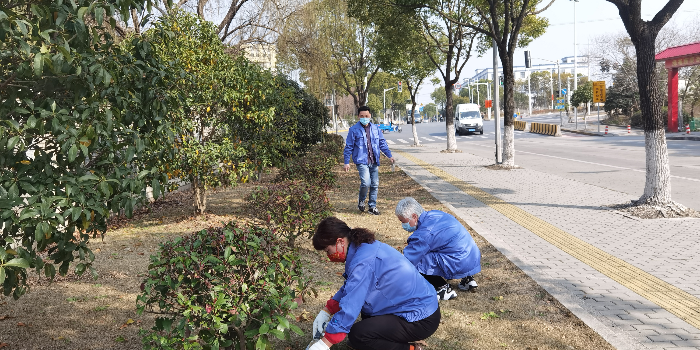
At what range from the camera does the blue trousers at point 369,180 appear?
9.78 m

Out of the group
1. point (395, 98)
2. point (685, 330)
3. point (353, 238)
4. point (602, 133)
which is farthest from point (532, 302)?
point (395, 98)

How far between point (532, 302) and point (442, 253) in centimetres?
91

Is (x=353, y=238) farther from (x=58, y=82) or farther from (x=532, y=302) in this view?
(x=532, y=302)

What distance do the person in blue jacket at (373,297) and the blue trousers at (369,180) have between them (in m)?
5.88

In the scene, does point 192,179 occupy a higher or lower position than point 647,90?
lower

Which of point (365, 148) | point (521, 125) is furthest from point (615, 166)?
point (521, 125)

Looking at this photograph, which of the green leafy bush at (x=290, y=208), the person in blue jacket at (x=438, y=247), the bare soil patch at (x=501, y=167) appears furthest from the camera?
the bare soil patch at (x=501, y=167)

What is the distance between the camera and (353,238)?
3.69 meters

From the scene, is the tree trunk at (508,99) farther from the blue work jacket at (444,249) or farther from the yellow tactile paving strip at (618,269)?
the blue work jacket at (444,249)

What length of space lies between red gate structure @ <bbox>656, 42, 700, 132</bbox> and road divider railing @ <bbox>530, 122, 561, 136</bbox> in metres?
6.57

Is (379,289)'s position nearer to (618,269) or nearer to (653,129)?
(618,269)

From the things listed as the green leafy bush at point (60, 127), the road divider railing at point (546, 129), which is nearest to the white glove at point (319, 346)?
the green leafy bush at point (60, 127)

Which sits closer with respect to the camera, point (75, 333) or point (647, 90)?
point (75, 333)

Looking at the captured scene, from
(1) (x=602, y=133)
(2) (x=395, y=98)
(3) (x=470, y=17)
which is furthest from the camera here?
(2) (x=395, y=98)
